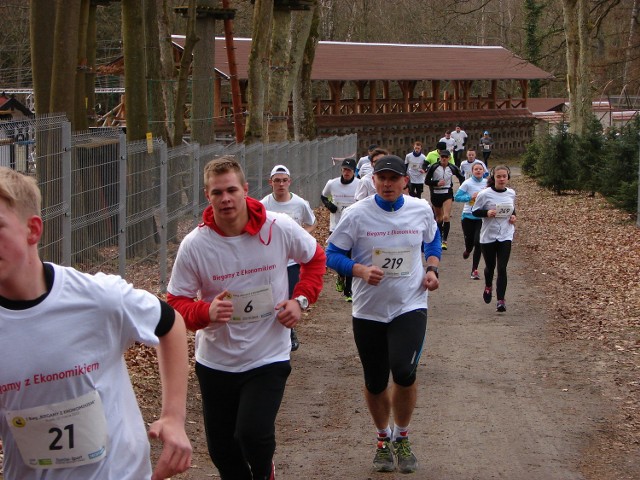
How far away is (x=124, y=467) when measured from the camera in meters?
3.35

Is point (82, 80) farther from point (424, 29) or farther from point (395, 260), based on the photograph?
point (424, 29)

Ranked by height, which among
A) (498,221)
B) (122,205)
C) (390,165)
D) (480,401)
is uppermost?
(390,165)

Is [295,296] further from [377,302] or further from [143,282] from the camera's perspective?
[143,282]

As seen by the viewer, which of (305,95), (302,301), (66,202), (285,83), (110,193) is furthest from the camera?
(305,95)

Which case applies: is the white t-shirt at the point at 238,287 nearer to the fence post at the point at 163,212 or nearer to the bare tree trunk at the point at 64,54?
the bare tree trunk at the point at 64,54

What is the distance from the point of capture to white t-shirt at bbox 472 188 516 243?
13680mm

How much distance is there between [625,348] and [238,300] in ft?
23.9

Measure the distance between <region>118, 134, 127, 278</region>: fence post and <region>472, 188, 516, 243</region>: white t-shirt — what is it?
204 inches

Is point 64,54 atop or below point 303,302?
atop

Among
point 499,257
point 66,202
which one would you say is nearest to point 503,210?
point 499,257

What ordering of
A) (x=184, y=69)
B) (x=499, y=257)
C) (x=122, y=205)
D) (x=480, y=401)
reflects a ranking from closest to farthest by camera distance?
1. (x=480, y=401)
2. (x=122, y=205)
3. (x=499, y=257)
4. (x=184, y=69)

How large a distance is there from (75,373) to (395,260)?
4.19 m

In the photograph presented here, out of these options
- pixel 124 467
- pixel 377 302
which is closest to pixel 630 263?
pixel 377 302

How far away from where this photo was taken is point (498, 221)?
13711 mm
